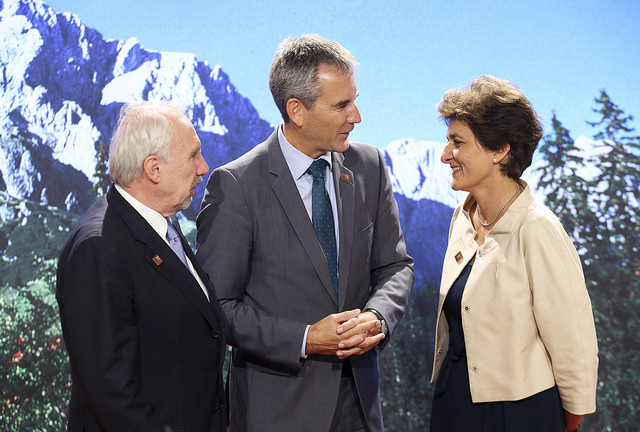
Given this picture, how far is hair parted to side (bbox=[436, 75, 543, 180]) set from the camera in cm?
209

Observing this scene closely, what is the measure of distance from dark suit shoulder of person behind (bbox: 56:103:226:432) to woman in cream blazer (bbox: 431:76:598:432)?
80 centimetres

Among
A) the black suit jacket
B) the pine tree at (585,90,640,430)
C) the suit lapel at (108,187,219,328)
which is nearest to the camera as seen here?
the black suit jacket

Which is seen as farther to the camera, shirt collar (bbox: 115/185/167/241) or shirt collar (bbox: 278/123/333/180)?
shirt collar (bbox: 278/123/333/180)

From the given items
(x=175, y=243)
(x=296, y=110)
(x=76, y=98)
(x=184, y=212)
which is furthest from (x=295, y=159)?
(x=76, y=98)

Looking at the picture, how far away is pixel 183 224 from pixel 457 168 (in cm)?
341

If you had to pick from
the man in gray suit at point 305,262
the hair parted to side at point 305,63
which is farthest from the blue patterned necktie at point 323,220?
the hair parted to side at point 305,63

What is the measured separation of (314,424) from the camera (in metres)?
2.04

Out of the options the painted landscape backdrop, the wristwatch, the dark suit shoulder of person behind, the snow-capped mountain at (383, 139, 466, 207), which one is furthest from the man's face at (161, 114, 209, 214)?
the snow-capped mountain at (383, 139, 466, 207)

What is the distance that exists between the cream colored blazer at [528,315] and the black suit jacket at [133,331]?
2.68 feet

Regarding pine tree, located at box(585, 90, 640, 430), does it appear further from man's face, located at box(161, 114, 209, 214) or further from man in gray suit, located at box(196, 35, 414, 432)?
man's face, located at box(161, 114, 209, 214)

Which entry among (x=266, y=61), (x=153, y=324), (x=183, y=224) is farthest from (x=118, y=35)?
(x=153, y=324)

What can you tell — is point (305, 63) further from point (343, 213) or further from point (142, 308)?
point (142, 308)

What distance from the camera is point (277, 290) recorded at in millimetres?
2066

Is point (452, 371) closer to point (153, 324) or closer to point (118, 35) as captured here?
point (153, 324)
